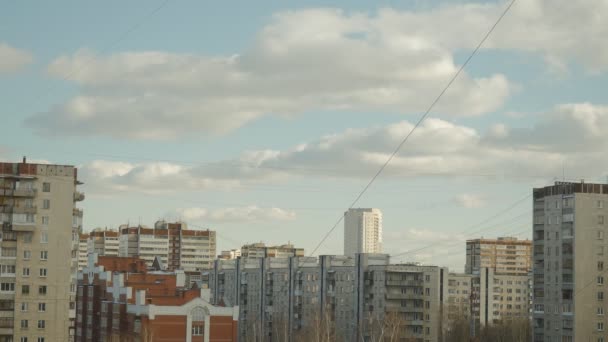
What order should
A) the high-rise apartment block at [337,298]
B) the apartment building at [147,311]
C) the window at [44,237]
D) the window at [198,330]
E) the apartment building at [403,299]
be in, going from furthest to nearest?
the high-rise apartment block at [337,298], the apartment building at [403,299], the window at [198,330], the apartment building at [147,311], the window at [44,237]

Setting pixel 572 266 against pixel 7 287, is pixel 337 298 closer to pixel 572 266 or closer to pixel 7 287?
pixel 572 266

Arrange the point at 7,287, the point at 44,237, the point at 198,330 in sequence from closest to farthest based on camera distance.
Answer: the point at 7,287
the point at 44,237
the point at 198,330

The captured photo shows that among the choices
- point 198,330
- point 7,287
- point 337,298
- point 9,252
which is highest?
point 9,252

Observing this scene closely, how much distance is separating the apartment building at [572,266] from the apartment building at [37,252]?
4559cm

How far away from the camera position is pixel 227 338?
8031 cm

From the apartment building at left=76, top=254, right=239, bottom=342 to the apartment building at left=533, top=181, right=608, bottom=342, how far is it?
32003 mm

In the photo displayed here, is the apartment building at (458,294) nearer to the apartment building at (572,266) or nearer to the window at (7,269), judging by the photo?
the apartment building at (572,266)

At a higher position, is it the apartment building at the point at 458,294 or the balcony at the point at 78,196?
the balcony at the point at 78,196

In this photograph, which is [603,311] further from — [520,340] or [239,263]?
[239,263]

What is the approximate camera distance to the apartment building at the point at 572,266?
92.8 m

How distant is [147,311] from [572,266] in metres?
39.6

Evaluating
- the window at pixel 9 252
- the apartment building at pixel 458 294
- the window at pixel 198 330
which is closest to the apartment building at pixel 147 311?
the window at pixel 198 330

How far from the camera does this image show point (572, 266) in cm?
9400

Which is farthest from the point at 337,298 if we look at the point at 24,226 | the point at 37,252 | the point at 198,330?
the point at 24,226
